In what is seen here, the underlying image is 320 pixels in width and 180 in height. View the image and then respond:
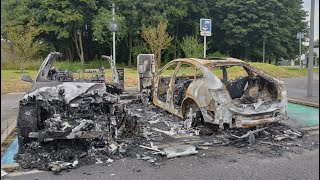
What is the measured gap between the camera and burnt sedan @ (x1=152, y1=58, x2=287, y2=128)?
17.8ft

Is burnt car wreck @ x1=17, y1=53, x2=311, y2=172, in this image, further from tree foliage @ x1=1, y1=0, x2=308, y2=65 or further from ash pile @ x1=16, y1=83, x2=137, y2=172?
tree foliage @ x1=1, y1=0, x2=308, y2=65

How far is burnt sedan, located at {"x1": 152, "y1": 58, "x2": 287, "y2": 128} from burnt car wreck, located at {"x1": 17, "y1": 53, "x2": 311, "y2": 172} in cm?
2

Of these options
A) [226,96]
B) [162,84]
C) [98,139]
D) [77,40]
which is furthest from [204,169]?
[77,40]

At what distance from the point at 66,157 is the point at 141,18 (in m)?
22.1

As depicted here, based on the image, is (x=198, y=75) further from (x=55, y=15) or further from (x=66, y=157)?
(x=55, y=15)

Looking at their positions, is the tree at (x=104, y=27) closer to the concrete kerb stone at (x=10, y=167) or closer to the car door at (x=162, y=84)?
the car door at (x=162, y=84)

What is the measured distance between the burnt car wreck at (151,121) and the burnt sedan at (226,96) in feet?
0.06

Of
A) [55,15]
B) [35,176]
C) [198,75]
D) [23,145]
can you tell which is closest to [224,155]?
[198,75]

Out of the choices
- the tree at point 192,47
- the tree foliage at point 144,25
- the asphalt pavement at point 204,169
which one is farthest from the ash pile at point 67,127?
the tree at point 192,47

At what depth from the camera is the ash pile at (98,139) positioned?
179 inches

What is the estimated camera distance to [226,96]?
5414mm

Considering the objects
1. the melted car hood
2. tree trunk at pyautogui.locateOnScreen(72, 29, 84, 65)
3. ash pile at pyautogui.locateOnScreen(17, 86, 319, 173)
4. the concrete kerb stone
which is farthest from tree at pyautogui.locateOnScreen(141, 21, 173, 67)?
the concrete kerb stone

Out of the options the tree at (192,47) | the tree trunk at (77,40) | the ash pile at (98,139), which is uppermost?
the tree trunk at (77,40)

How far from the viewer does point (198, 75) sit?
20.3 ft
